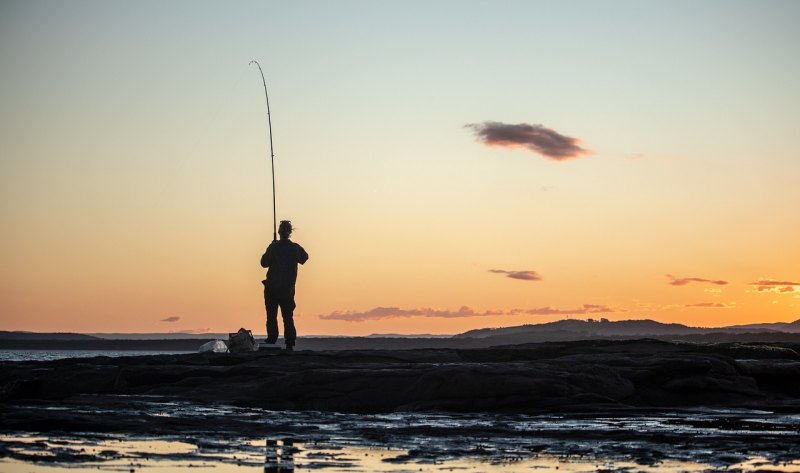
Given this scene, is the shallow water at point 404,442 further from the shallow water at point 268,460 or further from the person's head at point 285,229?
the person's head at point 285,229

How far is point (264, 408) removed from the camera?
17.9 meters

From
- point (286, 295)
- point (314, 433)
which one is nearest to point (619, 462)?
point (314, 433)

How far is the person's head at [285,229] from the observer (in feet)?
88.1

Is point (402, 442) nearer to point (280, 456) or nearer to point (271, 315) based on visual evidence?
point (280, 456)

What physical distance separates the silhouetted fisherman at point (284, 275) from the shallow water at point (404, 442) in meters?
9.29

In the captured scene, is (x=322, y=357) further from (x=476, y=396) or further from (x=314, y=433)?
(x=314, y=433)

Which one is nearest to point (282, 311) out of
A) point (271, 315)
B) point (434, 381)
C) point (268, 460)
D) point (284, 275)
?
point (271, 315)

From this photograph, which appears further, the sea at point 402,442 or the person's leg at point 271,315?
the person's leg at point 271,315

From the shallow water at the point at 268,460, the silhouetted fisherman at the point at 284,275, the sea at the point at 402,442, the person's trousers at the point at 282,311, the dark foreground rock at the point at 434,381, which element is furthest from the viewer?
the person's trousers at the point at 282,311

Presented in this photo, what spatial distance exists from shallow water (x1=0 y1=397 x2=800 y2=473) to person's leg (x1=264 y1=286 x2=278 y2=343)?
951cm

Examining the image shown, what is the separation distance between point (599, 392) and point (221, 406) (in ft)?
20.5

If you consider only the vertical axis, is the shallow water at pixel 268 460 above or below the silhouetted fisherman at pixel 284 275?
below

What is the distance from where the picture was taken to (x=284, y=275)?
26.6m

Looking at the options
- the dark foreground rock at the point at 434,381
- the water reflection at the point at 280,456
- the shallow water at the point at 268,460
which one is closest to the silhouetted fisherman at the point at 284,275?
the dark foreground rock at the point at 434,381
